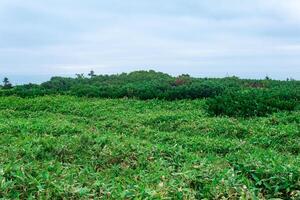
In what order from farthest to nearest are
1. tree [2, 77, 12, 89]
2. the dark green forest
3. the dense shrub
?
tree [2, 77, 12, 89]
the dark green forest
the dense shrub

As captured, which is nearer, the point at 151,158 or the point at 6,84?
the point at 151,158

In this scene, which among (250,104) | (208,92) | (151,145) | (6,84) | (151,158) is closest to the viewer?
(151,158)

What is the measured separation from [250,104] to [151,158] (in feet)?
24.0

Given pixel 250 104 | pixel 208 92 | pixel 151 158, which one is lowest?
pixel 151 158

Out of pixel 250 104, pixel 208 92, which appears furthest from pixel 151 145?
pixel 208 92

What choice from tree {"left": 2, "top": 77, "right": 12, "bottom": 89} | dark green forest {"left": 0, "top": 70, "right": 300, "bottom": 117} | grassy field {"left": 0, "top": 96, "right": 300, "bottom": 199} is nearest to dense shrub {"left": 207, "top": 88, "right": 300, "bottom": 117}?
dark green forest {"left": 0, "top": 70, "right": 300, "bottom": 117}

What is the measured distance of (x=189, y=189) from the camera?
5551 millimetres

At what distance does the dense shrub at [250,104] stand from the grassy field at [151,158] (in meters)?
0.51

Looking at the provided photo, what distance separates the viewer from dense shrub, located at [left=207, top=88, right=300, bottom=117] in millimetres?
14070

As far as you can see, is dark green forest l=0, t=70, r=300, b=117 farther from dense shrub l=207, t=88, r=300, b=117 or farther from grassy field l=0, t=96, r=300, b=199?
grassy field l=0, t=96, r=300, b=199

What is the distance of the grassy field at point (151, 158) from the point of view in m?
5.37

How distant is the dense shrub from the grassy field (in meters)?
0.51

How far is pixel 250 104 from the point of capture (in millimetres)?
14406

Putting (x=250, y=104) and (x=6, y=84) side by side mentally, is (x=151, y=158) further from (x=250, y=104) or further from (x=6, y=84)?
(x=6, y=84)
